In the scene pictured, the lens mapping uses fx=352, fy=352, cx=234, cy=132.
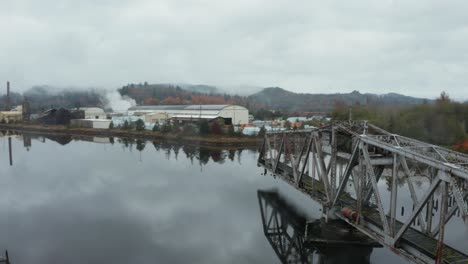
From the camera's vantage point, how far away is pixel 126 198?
1952 cm

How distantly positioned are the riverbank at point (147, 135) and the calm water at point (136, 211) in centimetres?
1166

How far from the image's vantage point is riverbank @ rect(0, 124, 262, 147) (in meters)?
43.2

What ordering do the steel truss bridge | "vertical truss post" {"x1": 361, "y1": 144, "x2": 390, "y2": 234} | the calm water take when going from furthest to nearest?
1. the calm water
2. "vertical truss post" {"x1": 361, "y1": 144, "x2": 390, "y2": 234}
3. the steel truss bridge

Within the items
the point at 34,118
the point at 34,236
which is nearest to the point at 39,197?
the point at 34,236

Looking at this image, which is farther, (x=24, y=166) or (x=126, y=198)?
(x=24, y=166)

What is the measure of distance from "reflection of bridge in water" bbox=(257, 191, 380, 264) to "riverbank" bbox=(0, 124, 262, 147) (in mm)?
27670

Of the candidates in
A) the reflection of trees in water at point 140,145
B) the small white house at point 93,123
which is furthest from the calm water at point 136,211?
the small white house at point 93,123

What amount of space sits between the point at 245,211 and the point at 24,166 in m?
20.9

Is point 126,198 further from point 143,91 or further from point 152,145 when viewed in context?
point 143,91

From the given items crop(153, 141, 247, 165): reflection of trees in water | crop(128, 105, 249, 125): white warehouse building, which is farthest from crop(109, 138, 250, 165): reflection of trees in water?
crop(128, 105, 249, 125): white warehouse building

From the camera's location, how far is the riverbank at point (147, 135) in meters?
43.2

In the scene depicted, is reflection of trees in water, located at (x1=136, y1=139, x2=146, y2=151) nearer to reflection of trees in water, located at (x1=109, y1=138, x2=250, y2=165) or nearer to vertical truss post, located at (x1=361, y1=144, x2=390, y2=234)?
reflection of trees in water, located at (x1=109, y1=138, x2=250, y2=165)

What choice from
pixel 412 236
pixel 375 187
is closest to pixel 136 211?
pixel 375 187

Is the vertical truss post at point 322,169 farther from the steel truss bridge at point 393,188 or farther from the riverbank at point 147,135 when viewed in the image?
the riverbank at point 147,135
